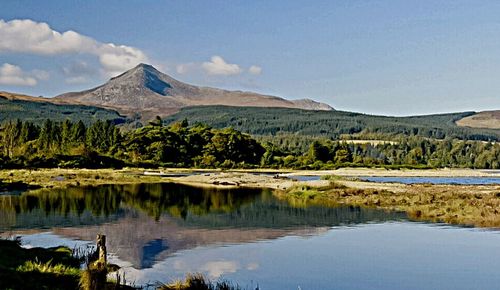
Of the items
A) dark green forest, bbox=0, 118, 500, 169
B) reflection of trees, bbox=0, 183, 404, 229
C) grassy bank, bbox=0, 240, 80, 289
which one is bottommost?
reflection of trees, bbox=0, 183, 404, 229

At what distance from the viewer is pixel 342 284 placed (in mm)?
24484

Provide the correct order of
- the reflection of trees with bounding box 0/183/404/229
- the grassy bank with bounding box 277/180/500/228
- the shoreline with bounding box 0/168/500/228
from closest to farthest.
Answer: the reflection of trees with bounding box 0/183/404/229 < the grassy bank with bounding box 277/180/500/228 < the shoreline with bounding box 0/168/500/228

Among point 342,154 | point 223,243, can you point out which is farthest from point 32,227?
point 342,154

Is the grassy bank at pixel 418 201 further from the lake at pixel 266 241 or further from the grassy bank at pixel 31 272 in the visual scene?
the grassy bank at pixel 31 272

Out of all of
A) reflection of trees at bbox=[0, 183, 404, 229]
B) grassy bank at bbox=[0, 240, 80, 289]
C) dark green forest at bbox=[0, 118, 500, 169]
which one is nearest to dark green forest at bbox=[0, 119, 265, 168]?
dark green forest at bbox=[0, 118, 500, 169]

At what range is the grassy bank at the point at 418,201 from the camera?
1858 inches

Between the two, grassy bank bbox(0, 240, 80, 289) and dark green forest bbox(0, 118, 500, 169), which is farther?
dark green forest bbox(0, 118, 500, 169)

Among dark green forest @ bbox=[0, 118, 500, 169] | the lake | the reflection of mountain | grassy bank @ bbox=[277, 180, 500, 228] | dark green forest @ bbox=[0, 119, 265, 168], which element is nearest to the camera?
the lake

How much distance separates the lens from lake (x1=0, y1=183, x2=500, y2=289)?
2605 cm

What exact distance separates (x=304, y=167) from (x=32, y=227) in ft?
350

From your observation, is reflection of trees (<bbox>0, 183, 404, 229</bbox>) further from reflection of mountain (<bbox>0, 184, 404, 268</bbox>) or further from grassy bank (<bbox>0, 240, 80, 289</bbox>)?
grassy bank (<bbox>0, 240, 80, 289</bbox>)

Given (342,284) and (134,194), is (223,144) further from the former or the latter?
(342,284)

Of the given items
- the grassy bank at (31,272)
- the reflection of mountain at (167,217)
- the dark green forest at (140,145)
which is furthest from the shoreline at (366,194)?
the dark green forest at (140,145)

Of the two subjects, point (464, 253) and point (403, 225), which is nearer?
point (464, 253)
